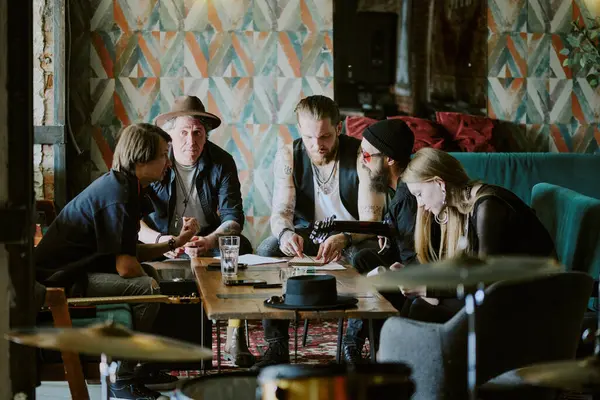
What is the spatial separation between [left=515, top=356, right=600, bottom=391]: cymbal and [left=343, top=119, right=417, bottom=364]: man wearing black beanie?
2.60m

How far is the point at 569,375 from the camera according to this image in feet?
6.72

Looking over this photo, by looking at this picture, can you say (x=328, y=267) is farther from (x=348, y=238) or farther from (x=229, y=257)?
(x=348, y=238)

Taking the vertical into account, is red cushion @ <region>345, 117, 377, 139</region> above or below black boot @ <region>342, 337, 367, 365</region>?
above

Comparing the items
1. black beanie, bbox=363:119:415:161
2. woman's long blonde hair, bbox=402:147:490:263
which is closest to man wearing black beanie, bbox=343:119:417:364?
black beanie, bbox=363:119:415:161

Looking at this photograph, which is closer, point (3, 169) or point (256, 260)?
point (3, 169)

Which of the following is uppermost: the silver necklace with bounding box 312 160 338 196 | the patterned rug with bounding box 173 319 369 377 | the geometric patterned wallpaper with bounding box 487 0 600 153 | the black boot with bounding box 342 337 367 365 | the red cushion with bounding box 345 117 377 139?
the geometric patterned wallpaper with bounding box 487 0 600 153

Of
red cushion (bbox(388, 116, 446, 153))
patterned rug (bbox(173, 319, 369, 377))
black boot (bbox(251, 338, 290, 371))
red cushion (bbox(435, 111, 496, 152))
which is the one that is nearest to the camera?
black boot (bbox(251, 338, 290, 371))

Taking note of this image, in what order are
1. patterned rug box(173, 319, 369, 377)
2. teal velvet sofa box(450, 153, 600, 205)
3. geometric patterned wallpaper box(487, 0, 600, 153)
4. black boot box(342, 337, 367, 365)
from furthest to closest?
1. geometric patterned wallpaper box(487, 0, 600, 153)
2. teal velvet sofa box(450, 153, 600, 205)
3. patterned rug box(173, 319, 369, 377)
4. black boot box(342, 337, 367, 365)

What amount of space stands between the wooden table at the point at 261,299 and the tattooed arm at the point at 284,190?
103cm

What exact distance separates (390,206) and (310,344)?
1.23m

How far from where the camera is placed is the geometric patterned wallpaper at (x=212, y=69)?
7188 mm

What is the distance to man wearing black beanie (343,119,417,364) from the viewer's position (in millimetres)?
4816

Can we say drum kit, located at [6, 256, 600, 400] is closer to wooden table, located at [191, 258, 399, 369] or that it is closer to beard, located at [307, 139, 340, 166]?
wooden table, located at [191, 258, 399, 369]

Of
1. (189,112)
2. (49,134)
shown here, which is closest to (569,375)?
(189,112)
